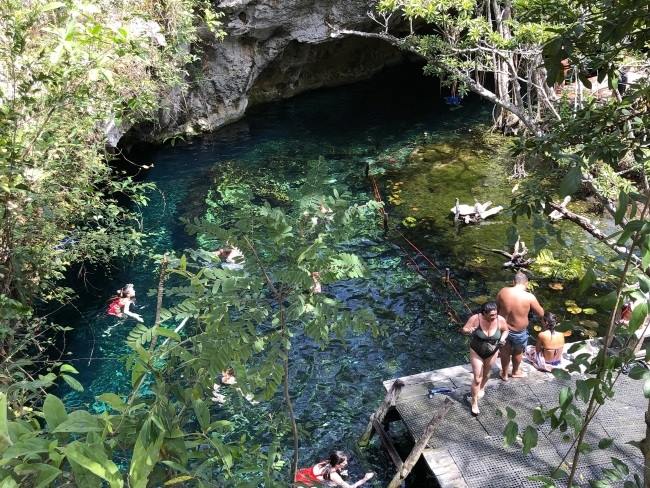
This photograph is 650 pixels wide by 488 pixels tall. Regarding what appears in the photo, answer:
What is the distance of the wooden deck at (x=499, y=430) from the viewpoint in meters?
6.22

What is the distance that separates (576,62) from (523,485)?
5072 mm

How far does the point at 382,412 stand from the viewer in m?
7.47

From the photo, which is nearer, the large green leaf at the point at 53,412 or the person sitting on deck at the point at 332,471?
Answer: the large green leaf at the point at 53,412

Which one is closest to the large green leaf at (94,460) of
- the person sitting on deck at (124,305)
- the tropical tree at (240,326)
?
the tropical tree at (240,326)

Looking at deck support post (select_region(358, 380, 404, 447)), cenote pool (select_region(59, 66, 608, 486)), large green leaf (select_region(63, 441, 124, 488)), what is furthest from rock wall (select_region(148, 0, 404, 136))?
large green leaf (select_region(63, 441, 124, 488))

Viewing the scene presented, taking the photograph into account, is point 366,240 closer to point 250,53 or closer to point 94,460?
point 250,53

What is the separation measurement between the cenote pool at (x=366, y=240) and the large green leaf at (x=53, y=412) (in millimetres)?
1610

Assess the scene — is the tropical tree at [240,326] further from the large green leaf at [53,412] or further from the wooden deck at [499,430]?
the wooden deck at [499,430]

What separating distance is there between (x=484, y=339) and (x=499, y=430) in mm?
1192

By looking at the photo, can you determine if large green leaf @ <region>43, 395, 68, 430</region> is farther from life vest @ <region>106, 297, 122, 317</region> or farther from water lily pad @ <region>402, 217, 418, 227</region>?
water lily pad @ <region>402, 217, 418, 227</region>

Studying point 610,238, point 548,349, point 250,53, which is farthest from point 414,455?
point 250,53

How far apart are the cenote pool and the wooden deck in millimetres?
895

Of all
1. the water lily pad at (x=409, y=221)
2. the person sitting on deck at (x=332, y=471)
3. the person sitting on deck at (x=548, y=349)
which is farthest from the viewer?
the water lily pad at (x=409, y=221)

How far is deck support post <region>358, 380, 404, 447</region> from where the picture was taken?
7.41m
